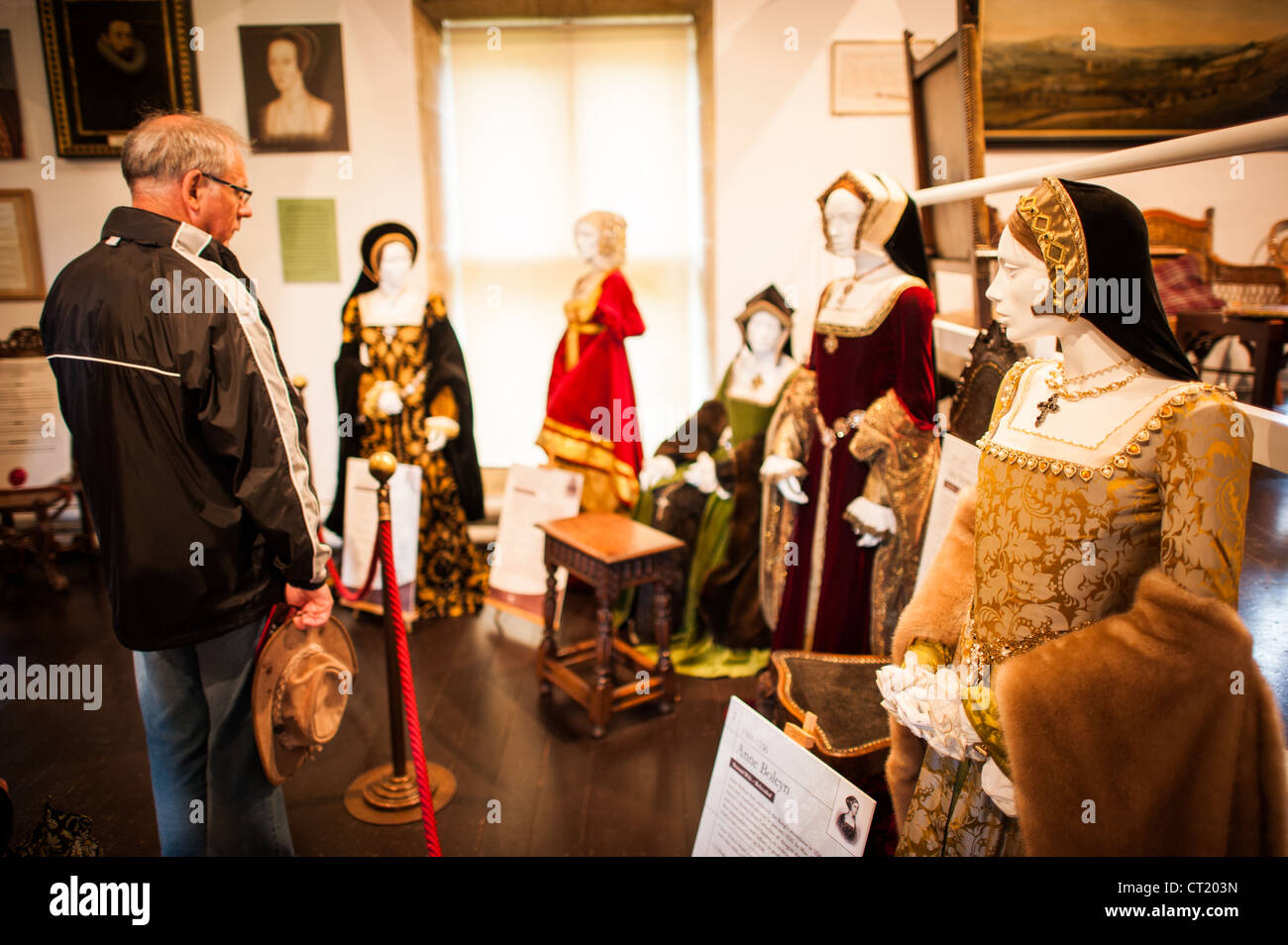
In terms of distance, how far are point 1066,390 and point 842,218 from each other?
1327 millimetres

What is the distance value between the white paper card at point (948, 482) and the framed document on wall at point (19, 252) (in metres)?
4.27

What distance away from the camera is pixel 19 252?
405 cm

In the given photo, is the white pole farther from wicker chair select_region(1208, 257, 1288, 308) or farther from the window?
the window

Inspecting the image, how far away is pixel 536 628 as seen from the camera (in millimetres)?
3799

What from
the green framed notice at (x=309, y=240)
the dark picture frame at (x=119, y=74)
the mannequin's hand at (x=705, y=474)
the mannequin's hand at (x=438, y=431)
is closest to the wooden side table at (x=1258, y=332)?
the mannequin's hand at (x=705, y=474)

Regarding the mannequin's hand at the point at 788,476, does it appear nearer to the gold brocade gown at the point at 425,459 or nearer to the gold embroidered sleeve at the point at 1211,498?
the gold brocade gown at the point at 425,459

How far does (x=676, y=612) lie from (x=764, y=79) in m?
2.77

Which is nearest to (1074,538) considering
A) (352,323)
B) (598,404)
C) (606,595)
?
(606,595)

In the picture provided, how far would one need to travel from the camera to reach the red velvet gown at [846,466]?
237 centimetres

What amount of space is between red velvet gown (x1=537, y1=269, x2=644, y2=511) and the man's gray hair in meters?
2.08

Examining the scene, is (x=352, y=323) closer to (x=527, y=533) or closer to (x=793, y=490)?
(x=527, y=533)

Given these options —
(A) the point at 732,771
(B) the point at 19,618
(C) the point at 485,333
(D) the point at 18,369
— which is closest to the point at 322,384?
(C) the point at 485,333

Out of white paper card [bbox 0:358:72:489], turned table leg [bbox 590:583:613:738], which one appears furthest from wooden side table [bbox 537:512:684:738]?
white paper card [bbox 0:358:72:489]
